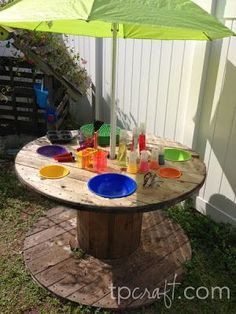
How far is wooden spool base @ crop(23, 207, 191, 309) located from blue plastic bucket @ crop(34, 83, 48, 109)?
243 centimetres

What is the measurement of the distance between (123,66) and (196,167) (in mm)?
2428

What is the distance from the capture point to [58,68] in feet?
15.8

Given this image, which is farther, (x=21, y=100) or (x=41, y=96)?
(x=21, y=100)

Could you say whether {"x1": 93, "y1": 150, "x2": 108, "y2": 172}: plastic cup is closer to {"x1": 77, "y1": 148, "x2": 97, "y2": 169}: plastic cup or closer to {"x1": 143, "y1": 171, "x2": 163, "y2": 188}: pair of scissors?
{"x1": 77, "y1": 148, "x2": 97, "y2": 169}: plastic cup

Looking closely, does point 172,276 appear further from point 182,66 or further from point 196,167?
point 182,66

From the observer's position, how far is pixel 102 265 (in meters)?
2.85

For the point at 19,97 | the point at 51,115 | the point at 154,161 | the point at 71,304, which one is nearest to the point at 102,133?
the point at 154,161

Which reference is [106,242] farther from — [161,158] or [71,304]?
[161,158]

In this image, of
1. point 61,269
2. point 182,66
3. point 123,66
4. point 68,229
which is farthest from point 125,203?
point 123,66

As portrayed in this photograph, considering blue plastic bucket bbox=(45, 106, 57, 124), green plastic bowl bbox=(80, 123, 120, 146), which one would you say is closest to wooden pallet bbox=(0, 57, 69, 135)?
blue plastic bucket bbox=(45, 106, 57, 124)

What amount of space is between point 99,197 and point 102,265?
36.9 inches

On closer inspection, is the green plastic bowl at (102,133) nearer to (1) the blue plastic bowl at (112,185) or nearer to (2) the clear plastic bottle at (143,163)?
(2) the clear plastic bottle at (143,163)

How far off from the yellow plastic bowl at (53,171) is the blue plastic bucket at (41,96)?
2848mm

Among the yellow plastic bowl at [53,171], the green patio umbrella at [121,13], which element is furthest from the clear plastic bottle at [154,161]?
the green patio umbrella at [121,13]
